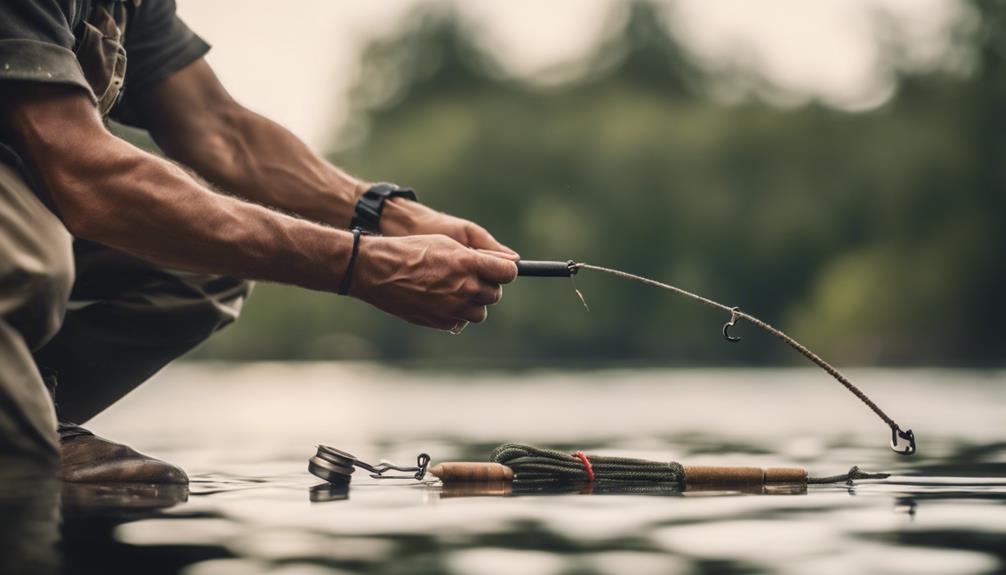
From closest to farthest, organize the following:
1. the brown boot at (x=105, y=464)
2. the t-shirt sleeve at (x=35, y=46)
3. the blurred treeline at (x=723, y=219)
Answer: the t-shirt sleeve at (x=35, y=46), the brown boot at (x=105, y=464), the blurred treeline at (x=723, y=219)

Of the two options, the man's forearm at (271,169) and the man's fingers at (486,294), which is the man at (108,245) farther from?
the man's forearm at (271,169)

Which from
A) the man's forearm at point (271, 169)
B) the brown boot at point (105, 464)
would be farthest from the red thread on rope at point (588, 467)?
the man's forearm at point (271, 169)

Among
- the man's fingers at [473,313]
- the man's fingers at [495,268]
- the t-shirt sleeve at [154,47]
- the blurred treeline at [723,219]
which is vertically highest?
the blurred treeline at [723,219]

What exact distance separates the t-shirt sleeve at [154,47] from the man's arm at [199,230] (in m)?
0.87

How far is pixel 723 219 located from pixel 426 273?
27792mm

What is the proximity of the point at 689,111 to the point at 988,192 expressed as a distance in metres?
7.88

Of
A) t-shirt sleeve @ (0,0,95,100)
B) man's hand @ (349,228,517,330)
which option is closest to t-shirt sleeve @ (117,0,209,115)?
t-shirt sleeve @ (0,0,95,100)

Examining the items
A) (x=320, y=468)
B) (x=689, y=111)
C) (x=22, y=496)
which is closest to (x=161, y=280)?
(x=320, y=468)

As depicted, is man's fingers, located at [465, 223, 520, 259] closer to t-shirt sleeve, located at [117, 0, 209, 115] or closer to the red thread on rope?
the red thread on rope

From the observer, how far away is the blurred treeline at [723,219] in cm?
2592

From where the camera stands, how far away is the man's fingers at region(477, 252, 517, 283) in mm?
3084

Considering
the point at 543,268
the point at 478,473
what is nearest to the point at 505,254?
the point at 543,268

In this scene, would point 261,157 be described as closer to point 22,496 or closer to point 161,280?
point 161,280

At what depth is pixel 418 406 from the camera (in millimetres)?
8219
